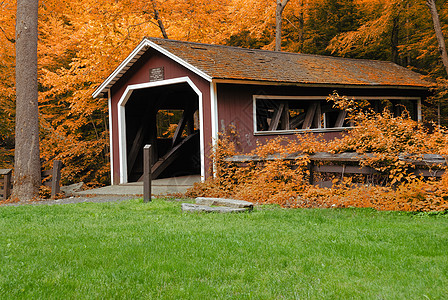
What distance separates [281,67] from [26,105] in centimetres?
796

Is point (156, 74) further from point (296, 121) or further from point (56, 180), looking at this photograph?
point (296, 121)

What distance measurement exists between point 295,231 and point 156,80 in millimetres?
9203

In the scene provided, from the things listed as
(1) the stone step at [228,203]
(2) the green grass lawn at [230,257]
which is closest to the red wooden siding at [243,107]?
(1) the stone step at [228,203]

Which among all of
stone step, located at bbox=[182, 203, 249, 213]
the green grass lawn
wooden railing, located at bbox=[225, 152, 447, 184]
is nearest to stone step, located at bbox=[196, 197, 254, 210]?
stone step, located at bbox=[182, 203, 249, 213]

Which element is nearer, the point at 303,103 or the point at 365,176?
the point at 365,176

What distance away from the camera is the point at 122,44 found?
2109 cm

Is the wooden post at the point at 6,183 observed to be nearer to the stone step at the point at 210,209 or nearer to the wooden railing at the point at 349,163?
the wooden railing at the point at 349,163

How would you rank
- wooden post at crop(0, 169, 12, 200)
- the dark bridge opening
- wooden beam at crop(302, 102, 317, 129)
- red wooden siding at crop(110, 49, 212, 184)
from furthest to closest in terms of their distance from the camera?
1. the dark bridge opening
2. wooden beam at crop(302, 102, 317, 129)
3. wooden post at crop(0, 169, 12, 200)
4. red wooden siding at crop(110, 49, 212, 184)

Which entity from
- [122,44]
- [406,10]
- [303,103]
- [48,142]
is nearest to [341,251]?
[303,103]

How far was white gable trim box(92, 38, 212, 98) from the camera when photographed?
13002 mm

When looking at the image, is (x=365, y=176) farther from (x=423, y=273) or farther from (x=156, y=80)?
(x=156, y=80)

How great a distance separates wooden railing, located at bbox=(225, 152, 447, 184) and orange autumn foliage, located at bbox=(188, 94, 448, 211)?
0.29 ft

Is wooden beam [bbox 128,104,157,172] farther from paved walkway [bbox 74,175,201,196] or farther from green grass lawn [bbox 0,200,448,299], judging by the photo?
green grass lawn [bbox 0,200,448,299]

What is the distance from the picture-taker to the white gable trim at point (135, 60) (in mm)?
13002
